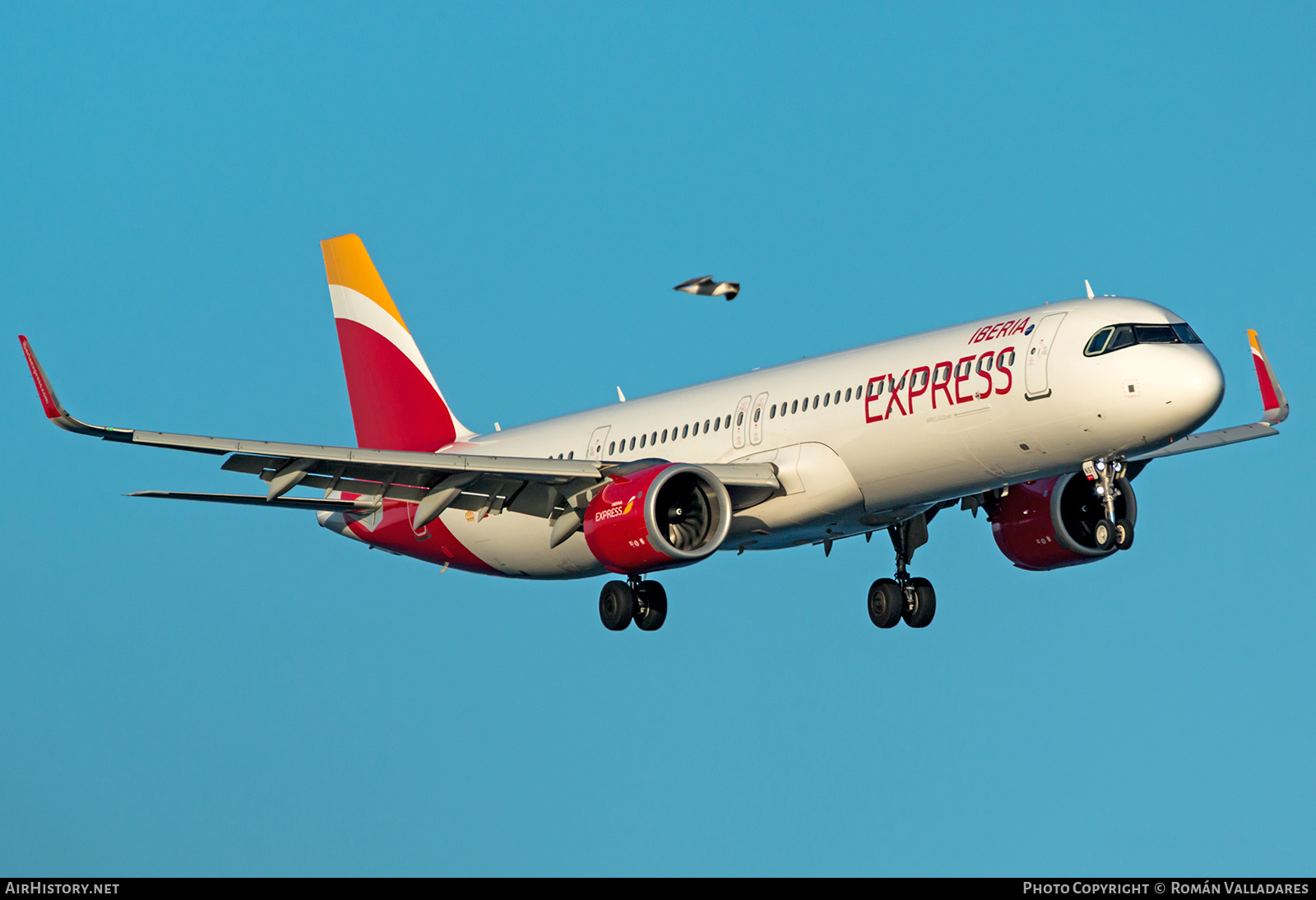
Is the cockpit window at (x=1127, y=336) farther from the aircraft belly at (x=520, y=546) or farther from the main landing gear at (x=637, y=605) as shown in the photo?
the aircraft belly at (x=520, y=546)

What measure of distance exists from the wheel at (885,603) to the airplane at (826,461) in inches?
1.7

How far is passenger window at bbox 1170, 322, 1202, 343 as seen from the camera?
35.1 m

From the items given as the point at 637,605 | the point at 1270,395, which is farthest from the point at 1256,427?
the point at 637,605

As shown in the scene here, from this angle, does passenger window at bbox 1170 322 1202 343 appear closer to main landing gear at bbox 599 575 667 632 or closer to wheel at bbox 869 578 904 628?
wheel at bbox 869 578 904 628

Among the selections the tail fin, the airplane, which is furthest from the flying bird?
the tail fin

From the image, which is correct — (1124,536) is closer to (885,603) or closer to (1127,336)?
(1127,336)

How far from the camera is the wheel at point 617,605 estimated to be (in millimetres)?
40531

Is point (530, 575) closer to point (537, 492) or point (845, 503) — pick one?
point (537, 492)

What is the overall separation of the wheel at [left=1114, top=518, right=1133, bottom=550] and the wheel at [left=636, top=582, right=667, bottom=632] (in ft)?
33.0

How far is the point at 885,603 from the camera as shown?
43438 millimetres

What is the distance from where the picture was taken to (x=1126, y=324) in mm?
34844

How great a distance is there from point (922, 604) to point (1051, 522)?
363 centimetres
